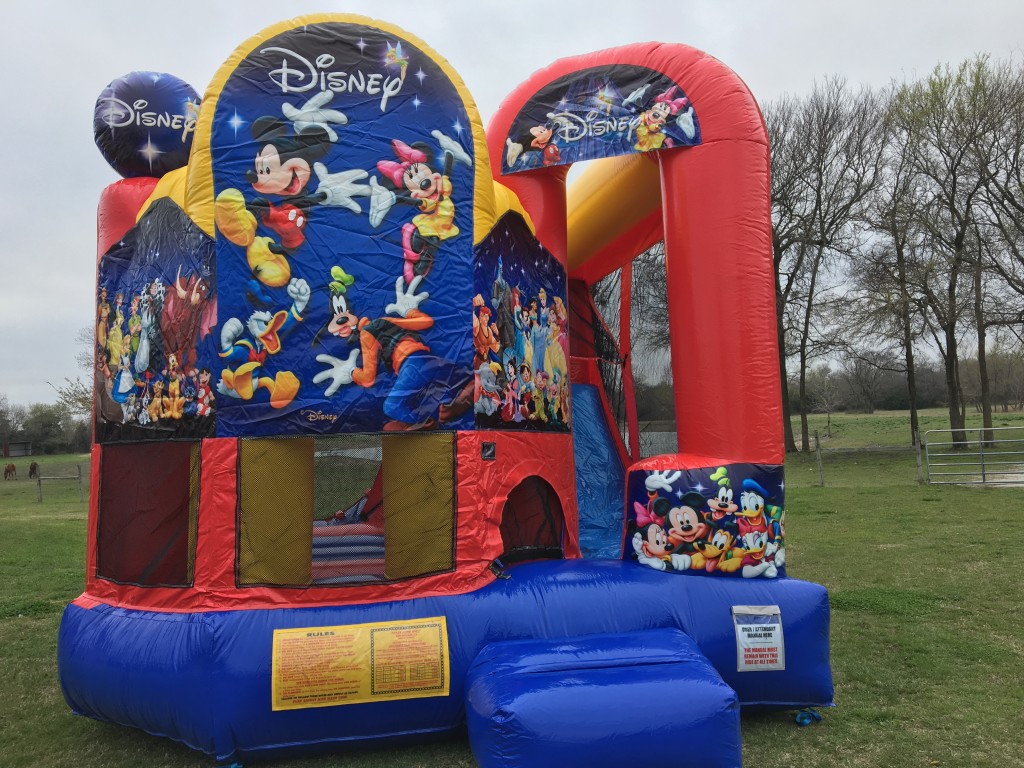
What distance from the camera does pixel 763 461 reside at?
4820mm

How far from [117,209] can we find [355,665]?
10.9 feet

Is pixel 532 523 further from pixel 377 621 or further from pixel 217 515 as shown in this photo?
pixel 217 515

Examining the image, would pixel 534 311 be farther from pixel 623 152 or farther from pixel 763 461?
pixel 763 461

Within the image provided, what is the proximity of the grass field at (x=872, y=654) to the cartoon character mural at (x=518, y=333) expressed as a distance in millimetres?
1957

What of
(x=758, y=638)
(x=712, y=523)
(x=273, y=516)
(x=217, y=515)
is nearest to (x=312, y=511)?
(x=273, y=516)

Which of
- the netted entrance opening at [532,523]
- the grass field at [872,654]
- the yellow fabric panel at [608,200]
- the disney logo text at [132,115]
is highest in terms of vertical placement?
the disney logo text at [132,115]

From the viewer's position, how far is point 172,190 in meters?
4.68

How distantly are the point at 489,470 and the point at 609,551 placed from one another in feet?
7.01

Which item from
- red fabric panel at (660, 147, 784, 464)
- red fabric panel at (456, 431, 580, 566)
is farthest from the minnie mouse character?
red fabric panel at (456, 431, 580, 566)

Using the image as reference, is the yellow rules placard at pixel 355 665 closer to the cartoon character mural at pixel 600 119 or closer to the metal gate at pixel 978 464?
the cartoon character mural at pixel 600 119

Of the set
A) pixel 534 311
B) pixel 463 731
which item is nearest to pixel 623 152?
pixel 534 311

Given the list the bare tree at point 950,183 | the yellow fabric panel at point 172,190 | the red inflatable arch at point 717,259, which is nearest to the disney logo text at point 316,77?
the yellow fabric panel at point 172,190

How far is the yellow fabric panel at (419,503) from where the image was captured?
4367 mm

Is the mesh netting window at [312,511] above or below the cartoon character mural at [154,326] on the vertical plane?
below
